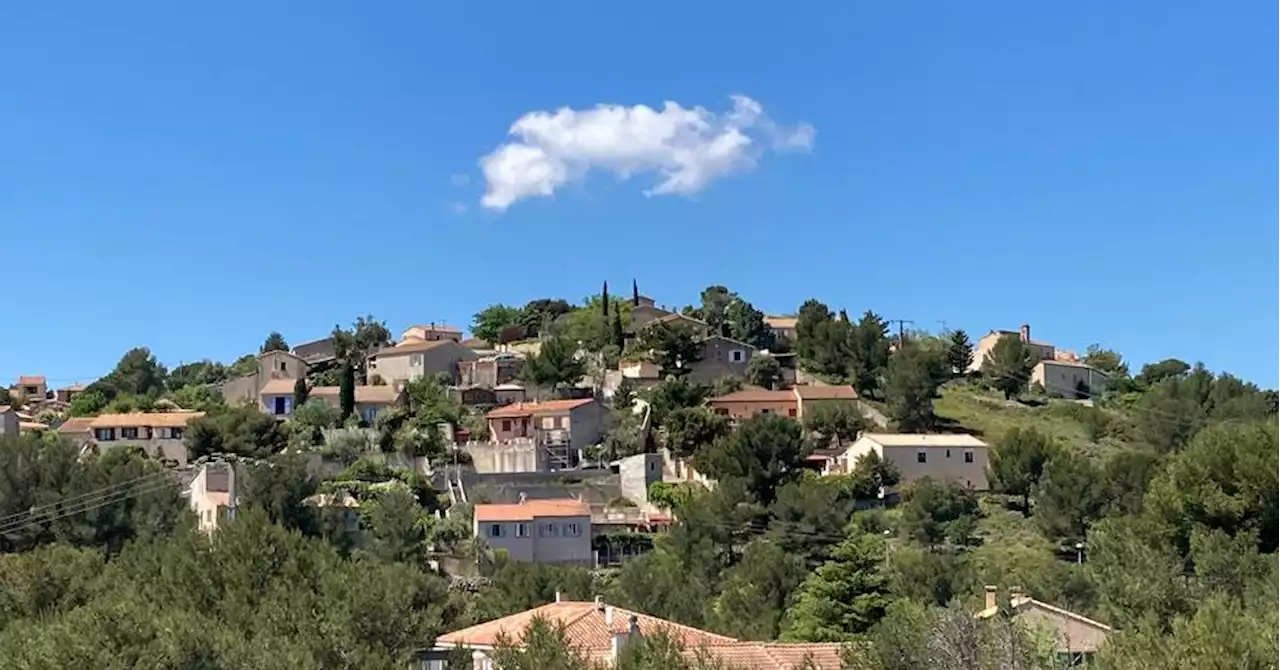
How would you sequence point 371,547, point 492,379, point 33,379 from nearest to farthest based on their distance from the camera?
point 371,547, point 492,379, point 33,379

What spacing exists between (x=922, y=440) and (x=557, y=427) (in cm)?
1714

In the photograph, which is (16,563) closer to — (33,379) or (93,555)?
(93,555)

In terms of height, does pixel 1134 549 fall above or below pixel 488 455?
below

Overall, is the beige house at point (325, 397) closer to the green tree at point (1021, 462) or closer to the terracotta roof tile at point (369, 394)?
the terracotta roof tile at point (369, 394)

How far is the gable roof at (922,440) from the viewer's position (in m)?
69.0

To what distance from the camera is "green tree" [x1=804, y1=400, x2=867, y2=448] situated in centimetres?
7444

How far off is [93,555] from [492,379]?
4246 centimetres

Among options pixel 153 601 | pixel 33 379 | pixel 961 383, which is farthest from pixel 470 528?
pixel 33 379

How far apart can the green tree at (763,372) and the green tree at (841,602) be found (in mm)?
42181

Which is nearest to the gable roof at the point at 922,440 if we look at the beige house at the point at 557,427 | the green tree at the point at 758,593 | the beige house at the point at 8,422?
the beige house at the point at 557,427

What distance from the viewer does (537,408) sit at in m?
73.9

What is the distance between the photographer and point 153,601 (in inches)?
1331

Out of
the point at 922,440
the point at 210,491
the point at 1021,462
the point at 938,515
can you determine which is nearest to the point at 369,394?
the point at 210,491

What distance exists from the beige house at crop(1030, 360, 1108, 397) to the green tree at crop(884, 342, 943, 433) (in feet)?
63.3
